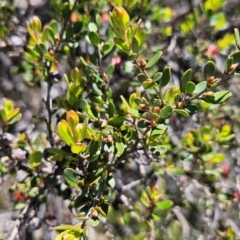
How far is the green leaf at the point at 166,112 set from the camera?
0.91m

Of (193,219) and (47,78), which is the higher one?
(47,78)

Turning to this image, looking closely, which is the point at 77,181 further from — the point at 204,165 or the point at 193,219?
the point at 193,219

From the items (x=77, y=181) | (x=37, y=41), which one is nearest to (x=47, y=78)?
(x=37, y=41)

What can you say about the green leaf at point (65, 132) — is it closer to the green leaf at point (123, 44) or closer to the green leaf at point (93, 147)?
the green leaf at point (93, 147)

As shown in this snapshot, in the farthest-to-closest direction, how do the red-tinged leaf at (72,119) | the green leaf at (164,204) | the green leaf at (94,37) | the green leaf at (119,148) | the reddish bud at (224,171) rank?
the reddish bud at (224,171) → the green leaf at (164,204) → the green leaf at (94,37) → the green leaf at (119,148) → the red-tinged leaf at (72,119)

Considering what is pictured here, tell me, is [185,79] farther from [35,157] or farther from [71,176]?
[35,157]

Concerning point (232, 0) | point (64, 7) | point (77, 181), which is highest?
point (232, 0)

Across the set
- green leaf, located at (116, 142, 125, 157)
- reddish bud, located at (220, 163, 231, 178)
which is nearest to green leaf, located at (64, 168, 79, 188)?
green leaf, located at (116, 142, 125, 157)

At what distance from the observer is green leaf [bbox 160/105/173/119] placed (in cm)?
91

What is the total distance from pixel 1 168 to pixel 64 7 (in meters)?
0.50

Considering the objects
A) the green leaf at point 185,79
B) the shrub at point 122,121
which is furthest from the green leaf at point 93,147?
the green leaf at point 185,79

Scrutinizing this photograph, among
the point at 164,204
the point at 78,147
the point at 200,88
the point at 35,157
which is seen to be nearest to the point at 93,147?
the point at 78,147

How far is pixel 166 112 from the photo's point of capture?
3.01 feet

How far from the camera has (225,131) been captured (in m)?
1.56
